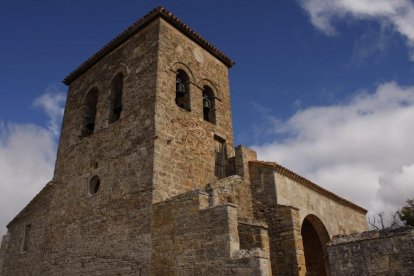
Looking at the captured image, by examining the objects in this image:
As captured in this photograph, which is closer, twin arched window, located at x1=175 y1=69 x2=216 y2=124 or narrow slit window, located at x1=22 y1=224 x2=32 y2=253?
twin arched window, located at x1=175 y1=69 x2=216 y2=124

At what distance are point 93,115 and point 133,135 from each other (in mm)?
3588

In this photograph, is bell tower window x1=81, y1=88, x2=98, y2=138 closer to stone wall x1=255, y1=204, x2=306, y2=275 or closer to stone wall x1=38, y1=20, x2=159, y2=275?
stone wall x1=38, y1=20, x2=159, y2=275

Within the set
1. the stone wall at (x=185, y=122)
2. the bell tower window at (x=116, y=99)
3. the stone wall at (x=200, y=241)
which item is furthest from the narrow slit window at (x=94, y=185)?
the stone wall at (x=200, y=241)

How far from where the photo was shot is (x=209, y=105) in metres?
12.5

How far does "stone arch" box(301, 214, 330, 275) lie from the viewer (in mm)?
11852

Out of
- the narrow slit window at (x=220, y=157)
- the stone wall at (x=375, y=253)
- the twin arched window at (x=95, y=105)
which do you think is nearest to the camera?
the stone wall at (x=375, y=253)

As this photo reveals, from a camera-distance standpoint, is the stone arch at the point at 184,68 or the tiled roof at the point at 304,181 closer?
the tiled roof at the point at 304,181

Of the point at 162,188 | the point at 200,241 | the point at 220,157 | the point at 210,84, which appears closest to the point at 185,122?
the point at 220,157

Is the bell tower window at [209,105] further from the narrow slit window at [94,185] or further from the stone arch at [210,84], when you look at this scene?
the narrow slit window at [94,185]

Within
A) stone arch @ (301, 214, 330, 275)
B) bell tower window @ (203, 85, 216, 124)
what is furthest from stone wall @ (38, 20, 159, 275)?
stone arch @ (301, 214, 330, 275)

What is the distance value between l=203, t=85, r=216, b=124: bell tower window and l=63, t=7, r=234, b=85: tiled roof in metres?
1.66

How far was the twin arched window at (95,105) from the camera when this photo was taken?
1195 cm

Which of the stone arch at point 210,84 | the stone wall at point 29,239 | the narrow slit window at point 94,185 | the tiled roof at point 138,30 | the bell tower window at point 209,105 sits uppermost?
the tiled roof at point 138,30

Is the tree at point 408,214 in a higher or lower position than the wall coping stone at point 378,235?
higher
